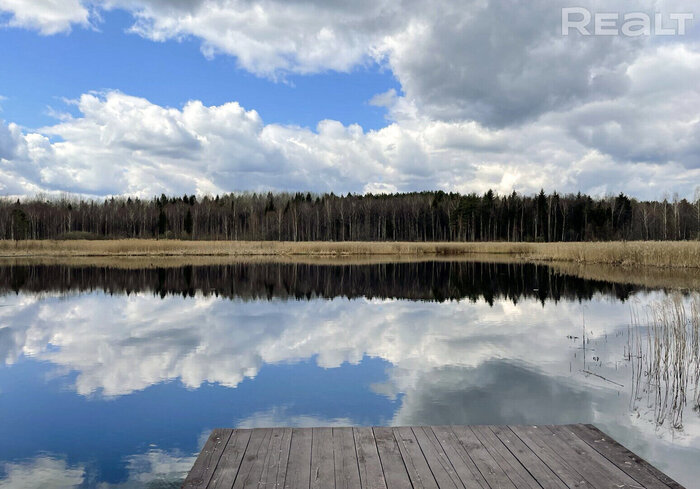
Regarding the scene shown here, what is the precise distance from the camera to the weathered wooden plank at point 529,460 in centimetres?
381

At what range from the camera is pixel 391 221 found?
83562mm

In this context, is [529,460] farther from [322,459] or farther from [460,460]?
[322,459]

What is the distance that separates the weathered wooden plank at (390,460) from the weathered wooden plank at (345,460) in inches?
9.6

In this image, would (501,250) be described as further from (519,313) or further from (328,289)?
(519,313)

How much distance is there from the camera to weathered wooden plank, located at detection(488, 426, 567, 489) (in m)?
3.81

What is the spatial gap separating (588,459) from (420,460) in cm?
154

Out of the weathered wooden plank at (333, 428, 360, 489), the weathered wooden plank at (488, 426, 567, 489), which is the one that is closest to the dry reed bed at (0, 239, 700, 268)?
the weathered wooden plank at (488, 426, 567, 489)

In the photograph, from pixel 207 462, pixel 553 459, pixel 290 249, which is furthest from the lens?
pixel 290 249

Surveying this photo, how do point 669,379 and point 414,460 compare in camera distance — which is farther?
point 669,379

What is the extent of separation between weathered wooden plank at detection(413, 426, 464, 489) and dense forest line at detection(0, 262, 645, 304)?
14.7 m

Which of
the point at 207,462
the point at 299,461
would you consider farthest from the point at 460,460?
the point at 207,462

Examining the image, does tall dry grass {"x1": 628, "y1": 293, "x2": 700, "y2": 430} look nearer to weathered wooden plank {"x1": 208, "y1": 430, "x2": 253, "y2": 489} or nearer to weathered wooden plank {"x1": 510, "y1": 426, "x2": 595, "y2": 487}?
weathered wooden plank {"x1": 510, "y1": 426, "x2": 595, "y2": 487}

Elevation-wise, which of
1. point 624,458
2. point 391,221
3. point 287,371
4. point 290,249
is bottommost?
point 287,371

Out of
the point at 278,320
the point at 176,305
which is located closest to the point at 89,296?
the point at 176,305
